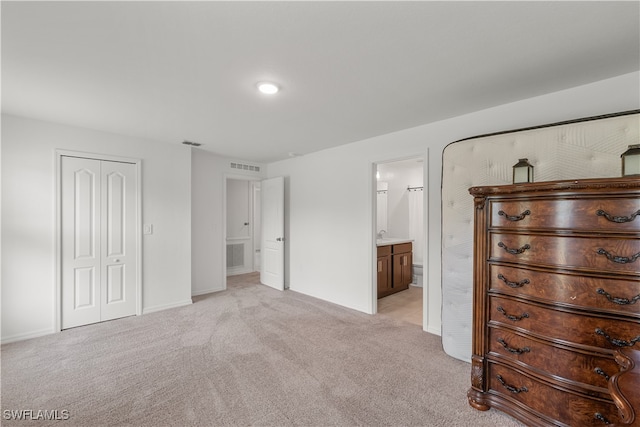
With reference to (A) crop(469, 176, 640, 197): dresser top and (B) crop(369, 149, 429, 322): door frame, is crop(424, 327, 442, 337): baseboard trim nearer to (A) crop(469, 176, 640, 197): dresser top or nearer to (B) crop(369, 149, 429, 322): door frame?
(B) crop(369, 149, 429, 322): door frame

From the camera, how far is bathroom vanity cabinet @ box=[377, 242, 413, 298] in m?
4.58

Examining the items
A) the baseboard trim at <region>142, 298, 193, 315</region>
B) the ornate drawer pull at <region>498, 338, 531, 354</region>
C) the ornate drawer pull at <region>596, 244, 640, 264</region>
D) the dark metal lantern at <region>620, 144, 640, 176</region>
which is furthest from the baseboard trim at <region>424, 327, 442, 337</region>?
the baseboard trim at <region>142, 298, 193, 315</region>

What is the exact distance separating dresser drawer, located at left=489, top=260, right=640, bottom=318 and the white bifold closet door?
4.20 metres

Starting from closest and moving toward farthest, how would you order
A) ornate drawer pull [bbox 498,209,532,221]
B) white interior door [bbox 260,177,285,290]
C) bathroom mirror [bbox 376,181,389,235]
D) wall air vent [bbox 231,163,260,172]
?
ornate drawer pull [bbox 498,209,532,221] → white interior door [bbox 260,177,285,290] → wall air vent [bbox 231,163,260,172] → bathroom mirror [bbox 376,181,389,235]

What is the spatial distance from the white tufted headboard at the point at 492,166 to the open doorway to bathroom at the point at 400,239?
4.07ft

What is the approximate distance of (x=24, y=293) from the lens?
3.06 metres

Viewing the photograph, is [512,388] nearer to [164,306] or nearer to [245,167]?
[164,306]

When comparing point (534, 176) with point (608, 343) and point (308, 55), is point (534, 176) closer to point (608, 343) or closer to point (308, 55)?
point (608, 343)

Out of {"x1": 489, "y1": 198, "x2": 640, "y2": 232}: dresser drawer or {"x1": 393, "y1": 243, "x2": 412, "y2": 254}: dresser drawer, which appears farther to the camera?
{"x1": 393, "y1": 243, "x2": 412, "y2": 254}: dresser drawer

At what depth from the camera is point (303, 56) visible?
1.83m

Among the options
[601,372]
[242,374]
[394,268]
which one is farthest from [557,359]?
[394,268]

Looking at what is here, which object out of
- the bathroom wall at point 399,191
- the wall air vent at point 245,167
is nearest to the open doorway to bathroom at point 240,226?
the wall air vent at point 245,167

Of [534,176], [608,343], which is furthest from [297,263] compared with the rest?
[608,343]

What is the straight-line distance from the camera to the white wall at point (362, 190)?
90.6 inches
